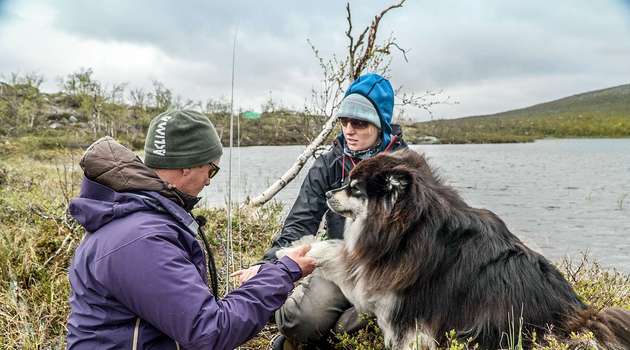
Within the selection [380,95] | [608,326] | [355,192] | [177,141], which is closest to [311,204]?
[355,192]

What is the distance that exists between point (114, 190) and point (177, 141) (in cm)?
36

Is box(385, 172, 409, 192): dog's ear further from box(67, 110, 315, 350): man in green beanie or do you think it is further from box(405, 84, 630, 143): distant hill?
box(405, 84, 630, 143): distant hill

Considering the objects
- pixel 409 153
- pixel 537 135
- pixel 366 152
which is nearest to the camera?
pixel 409 153

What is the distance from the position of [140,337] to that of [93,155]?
2.79 ft

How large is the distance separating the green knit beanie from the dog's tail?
225 centimetres

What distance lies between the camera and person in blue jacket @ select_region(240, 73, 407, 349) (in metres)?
3.38

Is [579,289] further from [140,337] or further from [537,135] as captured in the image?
[537,135]

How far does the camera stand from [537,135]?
6188 centimetres

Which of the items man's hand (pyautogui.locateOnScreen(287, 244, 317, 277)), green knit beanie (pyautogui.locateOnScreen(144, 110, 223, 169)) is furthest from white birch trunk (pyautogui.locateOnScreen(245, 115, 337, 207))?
green knit beanie (pyautogui.locateOnScreen(144, 110, 223, 169))

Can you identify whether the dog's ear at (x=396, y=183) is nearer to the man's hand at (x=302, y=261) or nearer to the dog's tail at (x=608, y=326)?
the man's hand at (x=302, y=261)

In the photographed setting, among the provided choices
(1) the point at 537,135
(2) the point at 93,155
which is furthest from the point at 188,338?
(1) the point at 537,135

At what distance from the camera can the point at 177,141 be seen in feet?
7.03

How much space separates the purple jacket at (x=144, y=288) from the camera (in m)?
1.82

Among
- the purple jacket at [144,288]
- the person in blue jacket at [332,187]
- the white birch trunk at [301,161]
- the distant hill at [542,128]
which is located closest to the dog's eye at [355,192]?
the person in blue jacket at [332,187]
